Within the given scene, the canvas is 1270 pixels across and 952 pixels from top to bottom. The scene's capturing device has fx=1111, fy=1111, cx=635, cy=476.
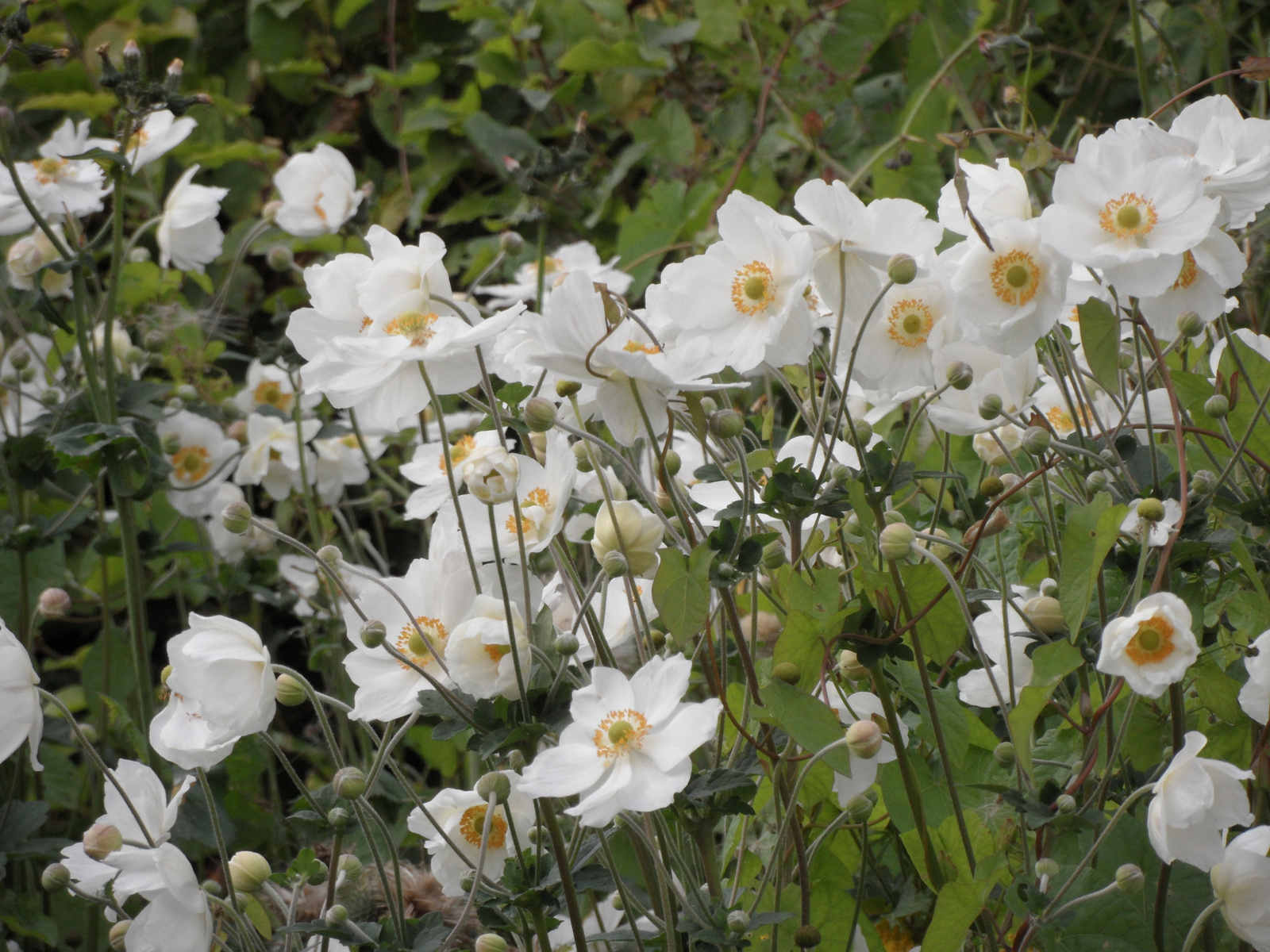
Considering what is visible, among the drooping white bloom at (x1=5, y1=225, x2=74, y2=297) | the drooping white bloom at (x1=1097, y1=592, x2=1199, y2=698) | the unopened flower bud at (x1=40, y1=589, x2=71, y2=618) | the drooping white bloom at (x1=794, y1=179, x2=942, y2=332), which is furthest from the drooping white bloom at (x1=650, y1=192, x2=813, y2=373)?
the drooping white bloom at (x1=5, y1=225, x2=74, y2=297)

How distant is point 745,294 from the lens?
0.69m

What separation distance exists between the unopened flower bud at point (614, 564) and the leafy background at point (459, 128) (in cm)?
63

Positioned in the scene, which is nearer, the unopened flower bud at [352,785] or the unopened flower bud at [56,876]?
the unopened flower bud at [352,785]

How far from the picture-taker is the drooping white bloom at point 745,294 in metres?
0.66

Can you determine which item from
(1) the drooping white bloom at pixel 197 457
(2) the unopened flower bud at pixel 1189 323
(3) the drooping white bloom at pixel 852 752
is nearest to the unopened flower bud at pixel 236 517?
(3) the drooping white bloom at pixel 852 752

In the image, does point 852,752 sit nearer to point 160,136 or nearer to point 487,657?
point 487,657

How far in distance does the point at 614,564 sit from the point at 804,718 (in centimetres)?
15

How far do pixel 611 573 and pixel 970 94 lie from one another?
174 cm

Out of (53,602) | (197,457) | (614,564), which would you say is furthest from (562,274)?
(614,564)

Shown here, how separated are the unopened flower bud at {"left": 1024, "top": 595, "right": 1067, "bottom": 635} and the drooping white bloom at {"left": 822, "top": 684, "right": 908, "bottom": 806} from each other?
0.12 m

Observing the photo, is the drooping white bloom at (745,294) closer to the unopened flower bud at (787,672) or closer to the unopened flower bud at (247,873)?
the unopened flower bud at (787,672)

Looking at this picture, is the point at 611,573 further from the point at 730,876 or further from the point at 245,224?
the point at 245,224

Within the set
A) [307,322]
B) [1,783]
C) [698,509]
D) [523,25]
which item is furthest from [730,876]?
[523,25]

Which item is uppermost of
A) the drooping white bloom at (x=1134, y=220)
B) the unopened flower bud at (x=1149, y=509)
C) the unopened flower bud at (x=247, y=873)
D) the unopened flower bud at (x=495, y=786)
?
the drooping white bloom at (x=1134, y=220)
